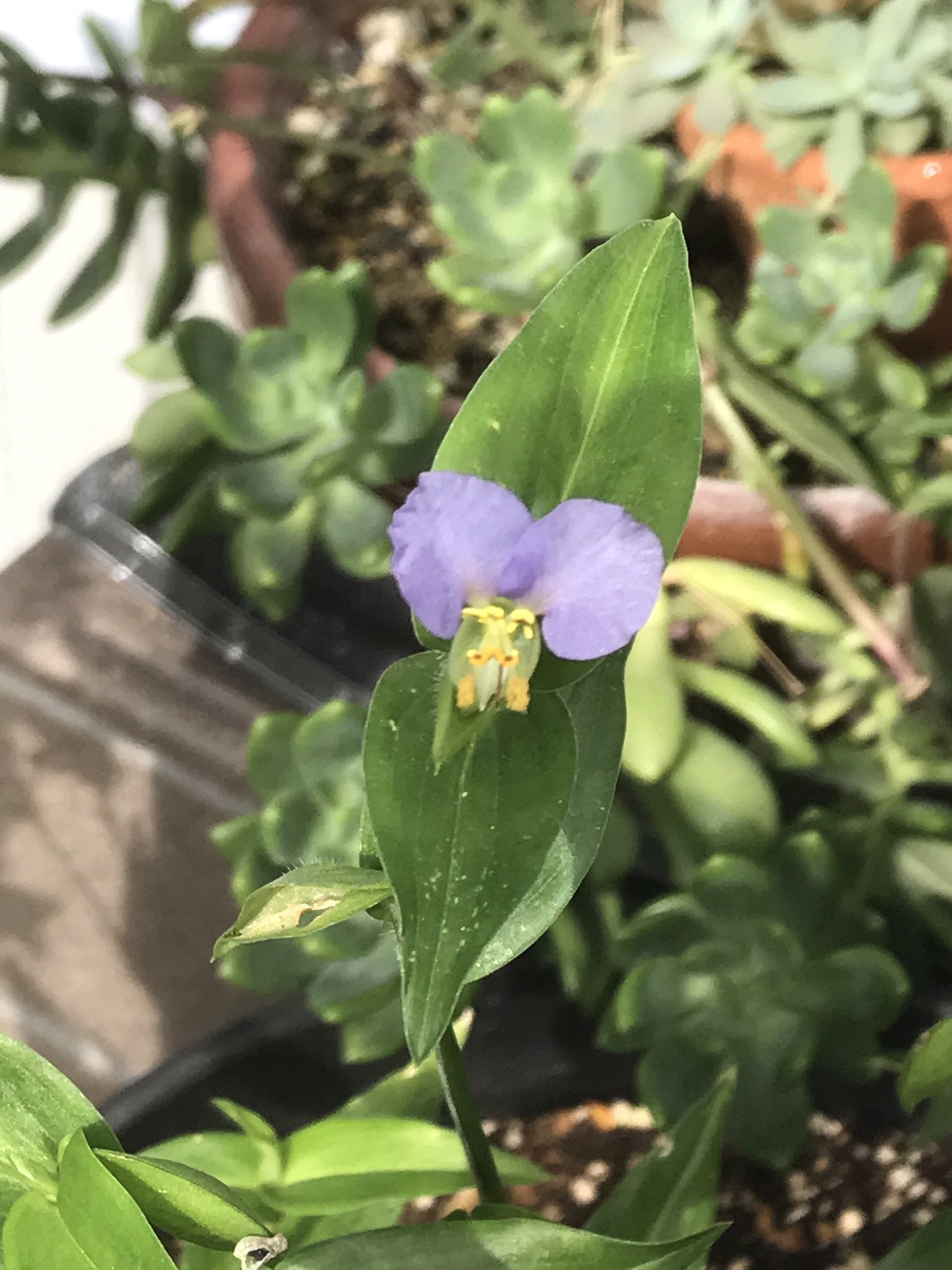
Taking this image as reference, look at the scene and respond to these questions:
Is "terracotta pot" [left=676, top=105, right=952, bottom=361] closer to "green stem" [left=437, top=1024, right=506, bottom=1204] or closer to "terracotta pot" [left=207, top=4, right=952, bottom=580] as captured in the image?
"terracotta pot" [left=207, top=4, right=952, bottom=580]

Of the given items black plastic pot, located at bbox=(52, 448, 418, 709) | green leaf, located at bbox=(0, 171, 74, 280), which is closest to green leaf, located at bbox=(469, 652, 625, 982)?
black plastic pot, located at bbox=(52, 448, 418, 709)

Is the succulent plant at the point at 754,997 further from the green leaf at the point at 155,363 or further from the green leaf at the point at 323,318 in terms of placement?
the green leaf at the point at 155,363

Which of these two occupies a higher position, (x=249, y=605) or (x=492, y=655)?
(x=492, y=655)

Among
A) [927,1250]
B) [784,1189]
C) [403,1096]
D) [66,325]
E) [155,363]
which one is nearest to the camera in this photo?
[927,1250]

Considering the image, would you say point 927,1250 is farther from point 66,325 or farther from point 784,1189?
point 66,325

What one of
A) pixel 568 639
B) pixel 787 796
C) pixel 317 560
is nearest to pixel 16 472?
pixel 317 560

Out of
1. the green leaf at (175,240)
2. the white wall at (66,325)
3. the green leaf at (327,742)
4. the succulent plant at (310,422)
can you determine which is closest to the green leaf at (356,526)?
the succulent plant at (310,422)

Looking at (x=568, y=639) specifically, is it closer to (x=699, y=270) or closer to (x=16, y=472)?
(x=699, y=270)

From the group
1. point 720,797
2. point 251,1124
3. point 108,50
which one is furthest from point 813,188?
point 251,1124
